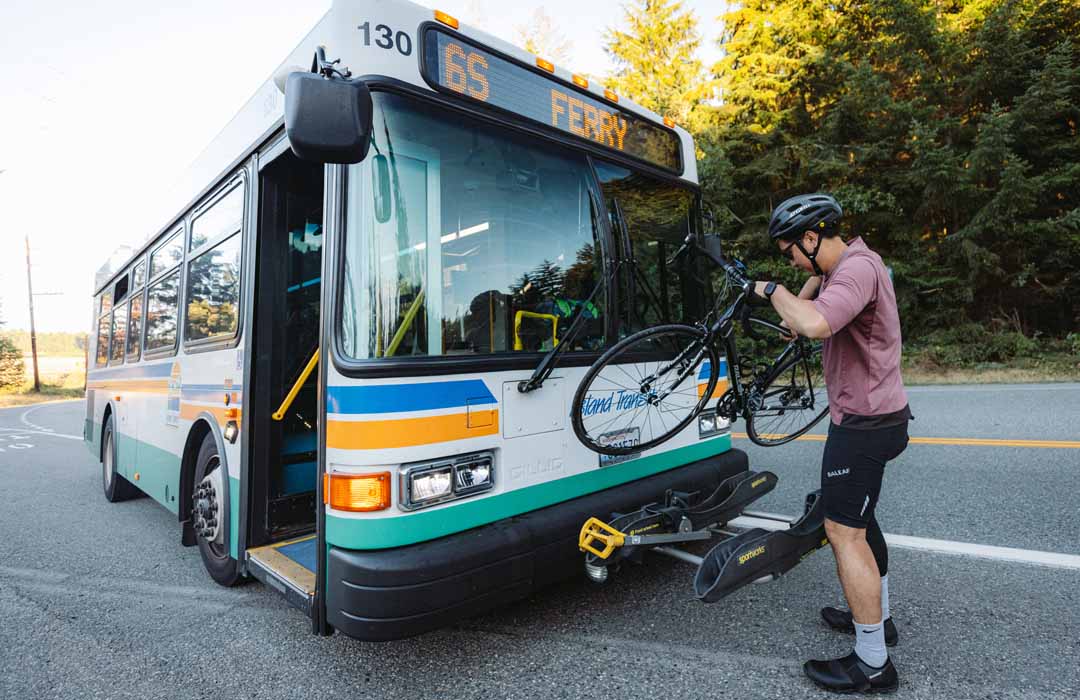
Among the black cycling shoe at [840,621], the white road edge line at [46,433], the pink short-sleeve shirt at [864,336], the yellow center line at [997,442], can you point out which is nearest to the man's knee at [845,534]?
the pink short-sleeve shirt at [864,336]

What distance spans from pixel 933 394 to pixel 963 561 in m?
7.70

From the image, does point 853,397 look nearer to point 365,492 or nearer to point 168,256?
point 365,492

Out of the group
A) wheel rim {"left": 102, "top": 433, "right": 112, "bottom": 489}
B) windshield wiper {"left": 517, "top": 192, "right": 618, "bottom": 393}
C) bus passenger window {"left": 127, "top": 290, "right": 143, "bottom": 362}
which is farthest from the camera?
wheel rim {"left": 102, "top": 433, "right": 112, "bottom": 489}

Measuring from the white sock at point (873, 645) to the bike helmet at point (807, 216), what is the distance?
165 centimetres

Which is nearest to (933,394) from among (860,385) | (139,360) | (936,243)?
(936,243)

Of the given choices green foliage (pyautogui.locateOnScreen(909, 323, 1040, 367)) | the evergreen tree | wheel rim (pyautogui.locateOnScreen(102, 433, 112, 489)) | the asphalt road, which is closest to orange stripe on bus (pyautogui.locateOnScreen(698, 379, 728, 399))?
the asphalt road

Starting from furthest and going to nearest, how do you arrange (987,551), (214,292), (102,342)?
(102,342) < (214,292) < (987,551)

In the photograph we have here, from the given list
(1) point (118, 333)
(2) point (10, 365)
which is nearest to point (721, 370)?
(1) point (118, 333)

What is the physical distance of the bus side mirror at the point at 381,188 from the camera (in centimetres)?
256

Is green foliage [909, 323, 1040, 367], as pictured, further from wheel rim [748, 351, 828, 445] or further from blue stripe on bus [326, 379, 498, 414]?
blue stripe on bus [326, 379, 498, 414]

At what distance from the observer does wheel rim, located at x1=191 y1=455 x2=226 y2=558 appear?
3.73m

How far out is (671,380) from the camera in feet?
11.7

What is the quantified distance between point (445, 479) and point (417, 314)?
2.34 ft

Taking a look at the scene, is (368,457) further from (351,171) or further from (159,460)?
(159,460)
